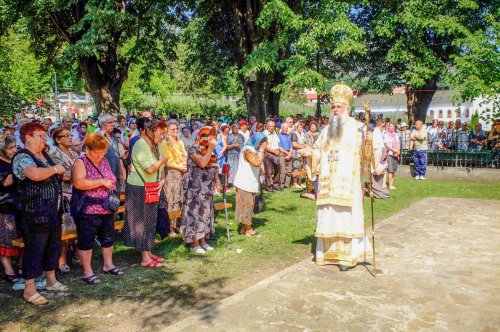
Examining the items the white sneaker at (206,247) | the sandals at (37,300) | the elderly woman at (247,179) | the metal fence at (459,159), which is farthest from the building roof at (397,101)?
the sandals at (37,300)

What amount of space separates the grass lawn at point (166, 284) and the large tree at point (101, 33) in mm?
9878

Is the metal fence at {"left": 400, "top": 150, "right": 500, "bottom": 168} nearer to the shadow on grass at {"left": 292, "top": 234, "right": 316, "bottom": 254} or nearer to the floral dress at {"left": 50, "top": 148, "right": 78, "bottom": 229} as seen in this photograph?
the shadow on grass at {"left": 292, "top": 234, "right": 316, "bottom": 254}

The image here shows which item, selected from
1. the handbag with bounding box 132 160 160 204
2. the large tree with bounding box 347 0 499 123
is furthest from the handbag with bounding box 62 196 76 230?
the large tree with bounding box 347 0 499 123

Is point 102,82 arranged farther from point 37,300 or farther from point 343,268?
point 343,268

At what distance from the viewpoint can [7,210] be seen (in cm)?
560

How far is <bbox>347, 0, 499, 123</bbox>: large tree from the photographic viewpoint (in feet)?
61.7

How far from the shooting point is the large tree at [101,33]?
15672 mm

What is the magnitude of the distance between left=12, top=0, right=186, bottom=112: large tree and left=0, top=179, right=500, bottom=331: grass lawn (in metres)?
9.88

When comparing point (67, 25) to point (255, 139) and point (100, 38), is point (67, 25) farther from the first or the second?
point (255, 139)

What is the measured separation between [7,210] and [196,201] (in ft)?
7.94

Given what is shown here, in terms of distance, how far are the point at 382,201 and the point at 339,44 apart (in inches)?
263

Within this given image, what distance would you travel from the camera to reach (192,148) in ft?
21.9

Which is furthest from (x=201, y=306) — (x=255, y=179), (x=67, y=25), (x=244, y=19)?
(x=67, y=25)

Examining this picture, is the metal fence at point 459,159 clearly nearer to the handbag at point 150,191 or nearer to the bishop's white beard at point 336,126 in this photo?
the bishop's white beard at point 336,126
